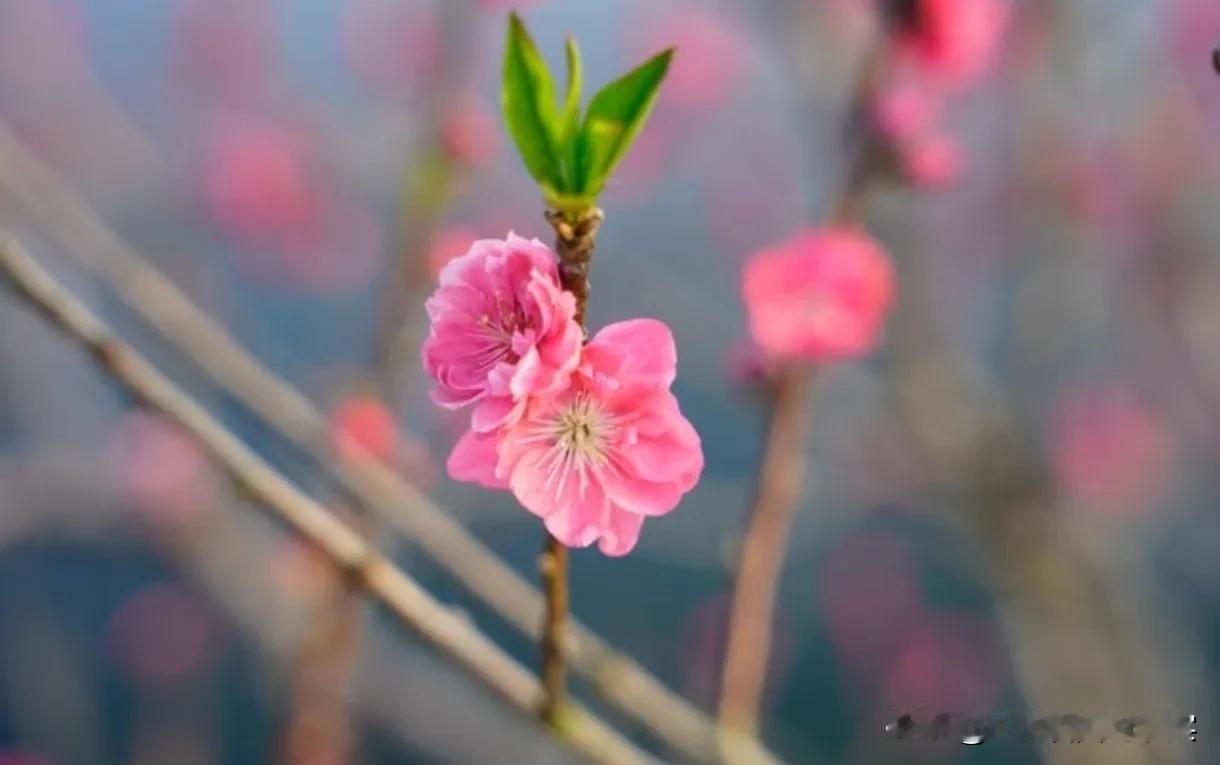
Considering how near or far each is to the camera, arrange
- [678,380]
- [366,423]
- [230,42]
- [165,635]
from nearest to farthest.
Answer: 1. [366,423]
2. [678,380]
3. [230,42]
4. [165,635]

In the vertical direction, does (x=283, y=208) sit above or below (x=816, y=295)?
above

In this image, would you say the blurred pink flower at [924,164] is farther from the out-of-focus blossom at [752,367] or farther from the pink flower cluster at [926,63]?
the out-of-focus blossom at [752,367]

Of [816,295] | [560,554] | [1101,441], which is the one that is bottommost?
[560,554]

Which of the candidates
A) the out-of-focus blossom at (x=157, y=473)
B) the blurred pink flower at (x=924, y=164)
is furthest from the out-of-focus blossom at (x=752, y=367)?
the out-of-focus blossom at (x=157, y=473)

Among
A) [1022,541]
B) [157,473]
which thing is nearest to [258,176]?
[157,473]

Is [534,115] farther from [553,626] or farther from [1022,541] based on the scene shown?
[1022,541]

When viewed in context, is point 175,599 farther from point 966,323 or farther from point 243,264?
point 966,323
